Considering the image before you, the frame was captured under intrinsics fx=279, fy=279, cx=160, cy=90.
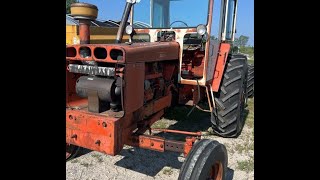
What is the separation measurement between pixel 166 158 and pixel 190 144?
4.16 ft

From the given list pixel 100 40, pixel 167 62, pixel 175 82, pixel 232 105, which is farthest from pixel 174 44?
pixel 100 40

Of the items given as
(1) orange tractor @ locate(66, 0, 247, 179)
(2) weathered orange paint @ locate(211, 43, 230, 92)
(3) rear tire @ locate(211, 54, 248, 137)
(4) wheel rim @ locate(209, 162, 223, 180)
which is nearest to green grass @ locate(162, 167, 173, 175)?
(1) orange tractor @ locate(66, 0, 247, 179)

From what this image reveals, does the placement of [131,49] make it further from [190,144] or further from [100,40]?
[100,40]

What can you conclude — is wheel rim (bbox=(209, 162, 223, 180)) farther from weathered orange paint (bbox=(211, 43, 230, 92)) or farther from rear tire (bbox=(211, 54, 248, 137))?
weathered orange paint (bbox=(211, 43, 230, 92))

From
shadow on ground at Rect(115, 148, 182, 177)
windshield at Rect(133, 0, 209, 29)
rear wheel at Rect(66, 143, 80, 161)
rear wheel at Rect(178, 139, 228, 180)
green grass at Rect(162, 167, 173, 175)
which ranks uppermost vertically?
windshield at Rect(133, 0, 209, 29)

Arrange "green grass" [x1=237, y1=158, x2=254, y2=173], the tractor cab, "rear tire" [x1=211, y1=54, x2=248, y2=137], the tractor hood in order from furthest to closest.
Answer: "rear tire" [x1=211, y1=54, x2=248, y2=137], the tractor cab, "green grass" [x1=237, y1=158, x2=254, y2=173], the tractor hood

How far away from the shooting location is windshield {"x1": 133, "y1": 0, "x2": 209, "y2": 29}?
4164 millimetres

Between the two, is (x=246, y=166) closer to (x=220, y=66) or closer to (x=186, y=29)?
(x=220, y=66)

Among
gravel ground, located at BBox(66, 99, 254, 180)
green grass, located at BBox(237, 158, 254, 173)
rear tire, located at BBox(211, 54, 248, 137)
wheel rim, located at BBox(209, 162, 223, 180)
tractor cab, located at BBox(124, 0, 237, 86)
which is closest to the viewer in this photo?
wheel rim, located at BBox(209, 162, 223, 180)

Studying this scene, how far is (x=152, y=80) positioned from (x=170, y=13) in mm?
1412

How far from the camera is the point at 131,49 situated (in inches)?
114

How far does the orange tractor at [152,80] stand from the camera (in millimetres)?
2785

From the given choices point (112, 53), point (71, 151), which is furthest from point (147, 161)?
point (112, 53)
